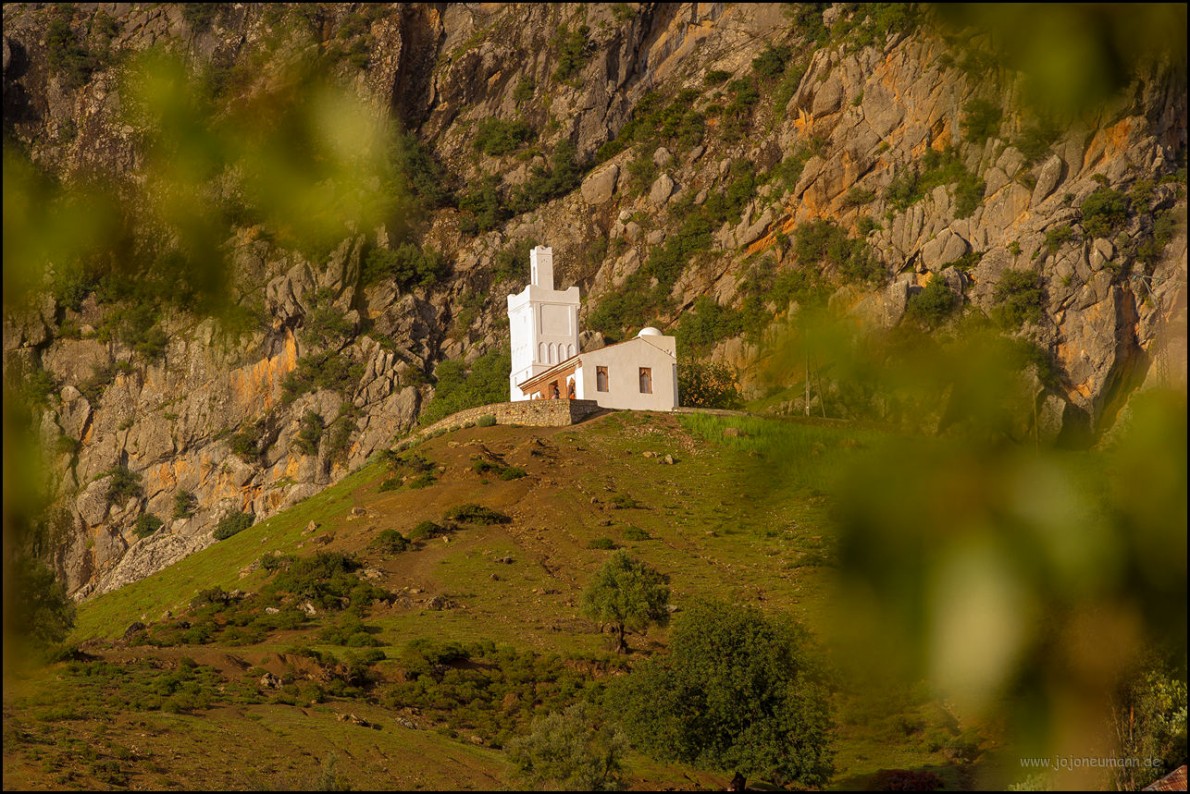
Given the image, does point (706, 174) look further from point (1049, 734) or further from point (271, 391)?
point (1049, 734)

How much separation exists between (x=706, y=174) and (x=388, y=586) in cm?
8093

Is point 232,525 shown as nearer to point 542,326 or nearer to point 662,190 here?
point 542,326

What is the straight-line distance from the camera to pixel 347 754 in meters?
33.0

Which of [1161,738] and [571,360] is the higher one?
[571,360]

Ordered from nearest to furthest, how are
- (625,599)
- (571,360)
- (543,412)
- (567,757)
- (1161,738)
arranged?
(1161,738)
(567,757)
(625,599)
(543,412)
(571,360)

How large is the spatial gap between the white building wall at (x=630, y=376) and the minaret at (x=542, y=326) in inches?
423

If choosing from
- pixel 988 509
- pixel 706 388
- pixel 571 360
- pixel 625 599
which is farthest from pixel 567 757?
pixel 706 388

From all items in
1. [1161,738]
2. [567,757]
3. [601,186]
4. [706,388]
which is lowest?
[567,757]

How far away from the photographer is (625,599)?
48.3 meters

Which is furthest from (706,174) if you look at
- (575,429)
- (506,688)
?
(506,688)

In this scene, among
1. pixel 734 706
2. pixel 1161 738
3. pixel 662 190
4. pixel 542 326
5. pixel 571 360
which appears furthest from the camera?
pixel 662 190

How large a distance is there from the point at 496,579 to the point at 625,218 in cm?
7740

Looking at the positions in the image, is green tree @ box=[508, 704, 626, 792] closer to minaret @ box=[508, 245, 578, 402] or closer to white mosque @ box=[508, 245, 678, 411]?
white mosque @ box=[508, 245, 678, 411]

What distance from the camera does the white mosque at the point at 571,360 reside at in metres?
79.7
